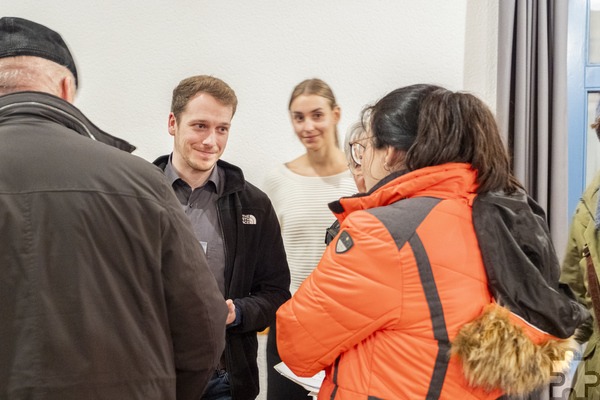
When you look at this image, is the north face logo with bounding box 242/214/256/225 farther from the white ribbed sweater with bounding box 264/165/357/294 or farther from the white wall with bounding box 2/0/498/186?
the white wall with bounding box 2/0/498/186

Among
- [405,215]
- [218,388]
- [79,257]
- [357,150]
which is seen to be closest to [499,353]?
[405,215]

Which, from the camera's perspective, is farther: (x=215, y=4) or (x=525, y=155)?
(x=215, y=4)

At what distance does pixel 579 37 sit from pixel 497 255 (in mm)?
2030

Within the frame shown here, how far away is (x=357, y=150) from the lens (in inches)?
66.7

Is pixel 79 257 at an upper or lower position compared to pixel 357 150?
lower

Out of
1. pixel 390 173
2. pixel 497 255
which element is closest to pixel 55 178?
pixel 390 173

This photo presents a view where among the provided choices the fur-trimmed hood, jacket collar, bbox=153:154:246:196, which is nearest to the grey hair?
jacket collar, bbox=153:154:246:196

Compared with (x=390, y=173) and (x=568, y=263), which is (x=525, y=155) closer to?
(x=568, y=263)

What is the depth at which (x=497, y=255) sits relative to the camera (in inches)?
50.7

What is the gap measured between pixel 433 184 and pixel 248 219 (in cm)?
87

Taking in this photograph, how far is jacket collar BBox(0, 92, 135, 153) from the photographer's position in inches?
45.6

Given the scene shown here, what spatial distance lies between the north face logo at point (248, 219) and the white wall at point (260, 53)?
0.90m

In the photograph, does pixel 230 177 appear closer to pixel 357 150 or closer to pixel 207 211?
pixel 207 211

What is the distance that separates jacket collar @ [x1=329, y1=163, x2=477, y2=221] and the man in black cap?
453 mm
